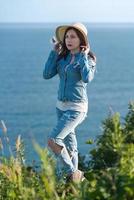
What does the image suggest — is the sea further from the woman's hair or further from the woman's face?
the woman's face

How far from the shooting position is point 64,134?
602cm

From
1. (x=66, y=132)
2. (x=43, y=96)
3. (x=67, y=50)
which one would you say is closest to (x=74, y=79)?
(x=67, y=50)

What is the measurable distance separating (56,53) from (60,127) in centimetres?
83

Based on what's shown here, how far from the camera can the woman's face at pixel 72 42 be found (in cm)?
621

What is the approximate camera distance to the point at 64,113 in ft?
20.0

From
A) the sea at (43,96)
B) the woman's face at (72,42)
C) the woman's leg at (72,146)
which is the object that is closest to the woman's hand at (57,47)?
the woman's face at (72,42)

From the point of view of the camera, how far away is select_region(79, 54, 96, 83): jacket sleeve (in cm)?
595

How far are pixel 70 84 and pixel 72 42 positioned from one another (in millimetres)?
423

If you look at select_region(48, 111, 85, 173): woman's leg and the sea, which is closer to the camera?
select_region(48, 111, 85, 173): woman's leg

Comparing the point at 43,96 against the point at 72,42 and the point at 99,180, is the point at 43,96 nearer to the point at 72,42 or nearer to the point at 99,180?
the point at 72,42

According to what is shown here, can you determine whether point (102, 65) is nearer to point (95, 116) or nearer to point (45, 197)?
point (95, 116)

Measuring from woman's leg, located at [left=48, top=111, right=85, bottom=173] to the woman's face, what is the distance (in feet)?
2.14

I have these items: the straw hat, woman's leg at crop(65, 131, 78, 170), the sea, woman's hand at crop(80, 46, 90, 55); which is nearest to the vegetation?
woman's leg at crop(65, 131, 78, 170)

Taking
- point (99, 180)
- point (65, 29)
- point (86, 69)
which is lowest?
point (99, 180)
